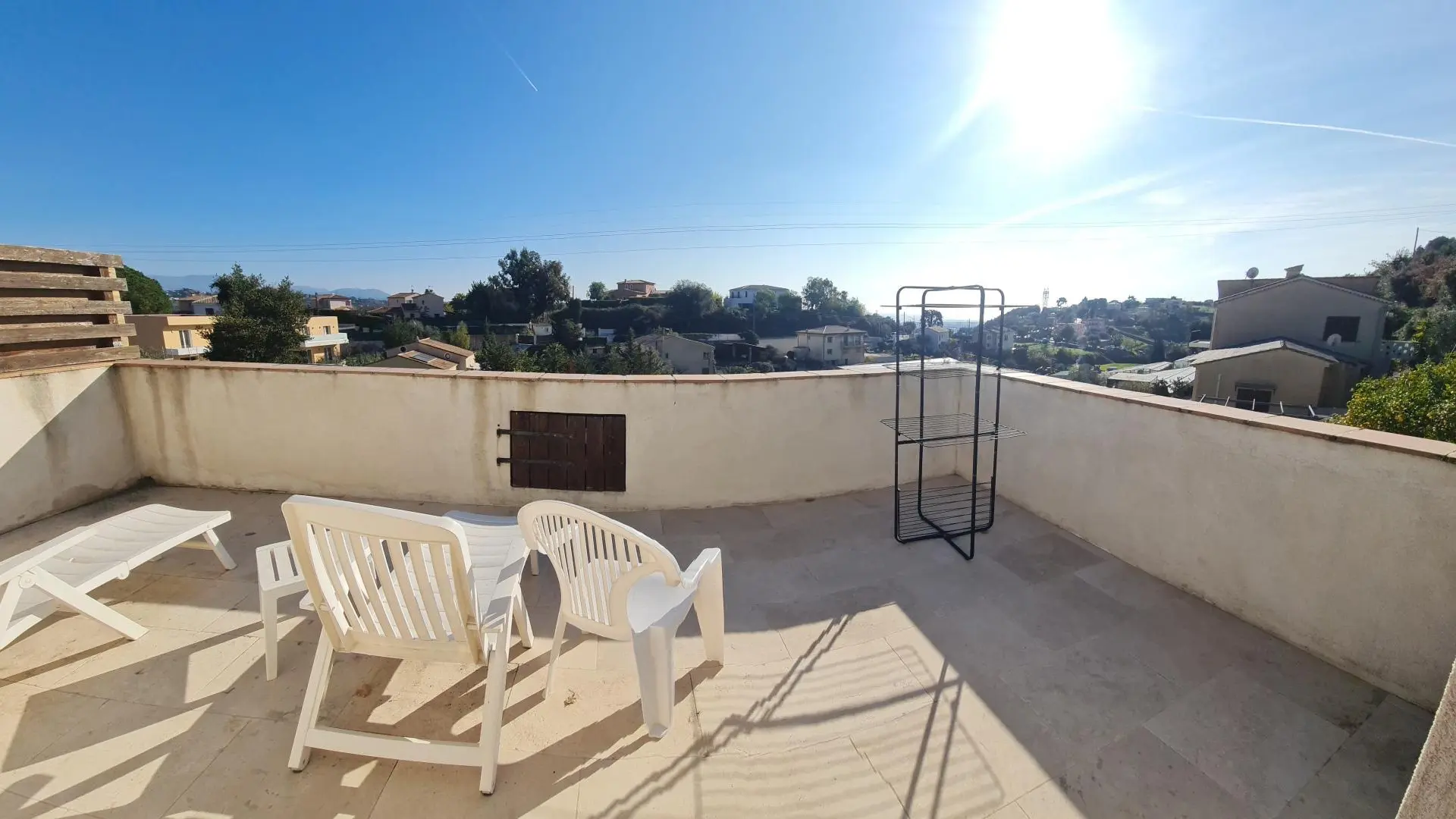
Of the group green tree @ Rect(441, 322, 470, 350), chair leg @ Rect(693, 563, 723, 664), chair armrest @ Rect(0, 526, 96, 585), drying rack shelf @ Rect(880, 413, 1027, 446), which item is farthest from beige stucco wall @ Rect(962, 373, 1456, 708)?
green tree @ Rect(441, 322, 470, 350)

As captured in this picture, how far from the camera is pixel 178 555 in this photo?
2.72 meters

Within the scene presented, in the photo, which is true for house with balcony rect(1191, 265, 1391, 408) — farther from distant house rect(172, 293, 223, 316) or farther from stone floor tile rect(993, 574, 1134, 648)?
distant house rect(172, 293, 223, 316)

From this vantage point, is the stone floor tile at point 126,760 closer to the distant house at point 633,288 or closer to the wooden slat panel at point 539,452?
the wooden slat panel at point 539,452

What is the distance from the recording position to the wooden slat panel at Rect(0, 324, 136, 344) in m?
2.99

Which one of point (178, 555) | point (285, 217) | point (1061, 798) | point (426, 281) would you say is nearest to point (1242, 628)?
point (1061, 798)

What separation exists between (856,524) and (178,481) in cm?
498

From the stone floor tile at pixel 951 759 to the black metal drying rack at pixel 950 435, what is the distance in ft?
3.97

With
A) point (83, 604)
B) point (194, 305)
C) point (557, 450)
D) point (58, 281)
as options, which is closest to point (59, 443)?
point (58, 281)

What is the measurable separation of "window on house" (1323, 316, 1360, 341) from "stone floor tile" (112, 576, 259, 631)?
83.9 feet

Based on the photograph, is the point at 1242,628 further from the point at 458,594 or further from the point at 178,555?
the point at 178,555

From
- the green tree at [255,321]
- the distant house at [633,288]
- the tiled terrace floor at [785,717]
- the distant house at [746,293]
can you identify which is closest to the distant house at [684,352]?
the green tree at [255,321]

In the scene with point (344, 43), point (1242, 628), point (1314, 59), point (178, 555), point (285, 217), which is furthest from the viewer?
point (285, 217)

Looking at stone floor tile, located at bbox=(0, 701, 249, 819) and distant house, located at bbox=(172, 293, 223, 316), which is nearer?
stone floor tile, located at bbox=(0, 701, 249, 819)

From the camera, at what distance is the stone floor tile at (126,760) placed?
137 centimetres
